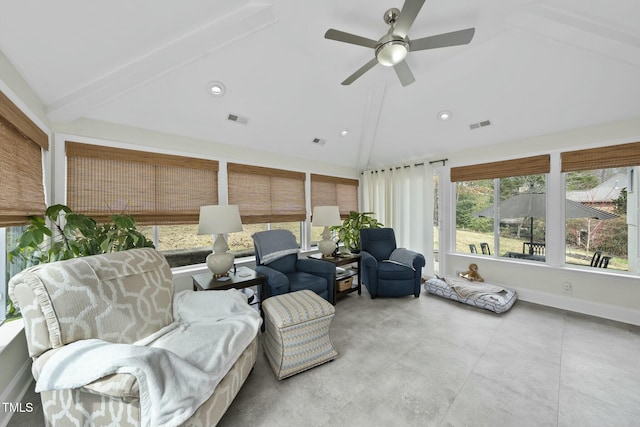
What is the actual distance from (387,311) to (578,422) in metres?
1.69

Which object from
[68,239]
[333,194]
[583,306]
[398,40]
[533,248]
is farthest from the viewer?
[333,194]

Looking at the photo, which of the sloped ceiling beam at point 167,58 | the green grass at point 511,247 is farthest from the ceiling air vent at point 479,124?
the sloped ceiling beam at point 167,58

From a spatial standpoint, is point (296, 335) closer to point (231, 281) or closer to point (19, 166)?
point (231, 281)

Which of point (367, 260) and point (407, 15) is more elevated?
point (407, 15)

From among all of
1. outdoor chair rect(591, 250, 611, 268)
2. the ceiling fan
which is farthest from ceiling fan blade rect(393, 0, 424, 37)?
outdoor chair rect(591, 250, 611, 268)

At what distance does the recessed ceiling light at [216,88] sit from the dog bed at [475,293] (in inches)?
143

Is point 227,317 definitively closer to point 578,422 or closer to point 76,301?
point 76,301

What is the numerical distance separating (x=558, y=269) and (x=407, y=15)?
3540 millimetres

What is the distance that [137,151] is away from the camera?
8.47 ft

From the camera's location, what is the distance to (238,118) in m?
2.95

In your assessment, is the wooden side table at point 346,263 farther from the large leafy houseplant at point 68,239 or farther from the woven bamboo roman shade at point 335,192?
the large leafy houseplant at point 68,239

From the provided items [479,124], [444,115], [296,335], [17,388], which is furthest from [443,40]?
[17,388]

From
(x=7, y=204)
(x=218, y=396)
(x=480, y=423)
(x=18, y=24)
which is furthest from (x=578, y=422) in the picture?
(x=18, y=24)

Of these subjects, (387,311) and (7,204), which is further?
(387,311)
